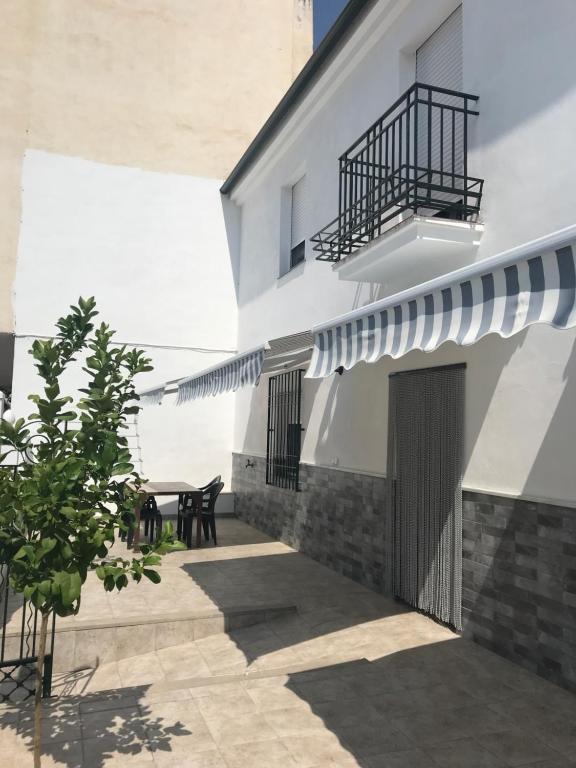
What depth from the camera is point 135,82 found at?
1717 centimetres

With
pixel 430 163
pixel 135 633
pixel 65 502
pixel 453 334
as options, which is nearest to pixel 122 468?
pixel 65 502

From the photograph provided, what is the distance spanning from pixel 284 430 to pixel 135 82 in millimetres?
10707

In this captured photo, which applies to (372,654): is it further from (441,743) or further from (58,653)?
(58,653)

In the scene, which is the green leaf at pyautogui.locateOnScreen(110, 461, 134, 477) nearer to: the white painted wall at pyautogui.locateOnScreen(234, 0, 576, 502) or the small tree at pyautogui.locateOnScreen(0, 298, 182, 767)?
the small tree at pyautogui.locateOnScreen(0, 298, 182, 767)

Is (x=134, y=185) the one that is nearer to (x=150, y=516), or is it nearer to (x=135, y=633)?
(x=150, y=516)

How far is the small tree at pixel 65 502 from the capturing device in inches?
146

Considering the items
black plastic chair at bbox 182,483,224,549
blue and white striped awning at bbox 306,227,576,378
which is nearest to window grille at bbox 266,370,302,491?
black plastic chair at bbox 182,483,224,549

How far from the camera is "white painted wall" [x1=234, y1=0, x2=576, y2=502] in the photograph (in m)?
6.20

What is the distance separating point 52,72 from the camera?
54.3 feet

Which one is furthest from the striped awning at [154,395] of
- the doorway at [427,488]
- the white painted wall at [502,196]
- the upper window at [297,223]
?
the doorway at [427,488]

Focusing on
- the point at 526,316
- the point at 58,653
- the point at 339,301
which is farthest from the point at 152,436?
the point at 526,316

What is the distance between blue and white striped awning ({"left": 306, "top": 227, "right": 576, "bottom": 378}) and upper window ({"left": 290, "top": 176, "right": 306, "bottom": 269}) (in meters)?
7.76

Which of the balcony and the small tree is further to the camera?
the balcony

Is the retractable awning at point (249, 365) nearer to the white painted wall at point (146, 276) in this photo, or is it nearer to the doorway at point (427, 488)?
the doorway at point (427, 488)
